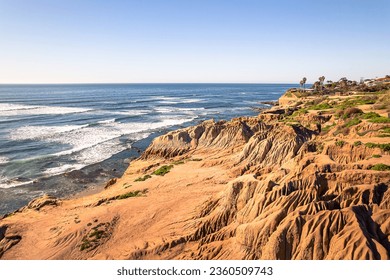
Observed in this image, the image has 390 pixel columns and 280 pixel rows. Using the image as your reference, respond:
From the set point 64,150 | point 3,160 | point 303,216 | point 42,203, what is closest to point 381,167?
point 303,216

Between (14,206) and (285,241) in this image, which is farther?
(14,206)

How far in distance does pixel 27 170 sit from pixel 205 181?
2371cm

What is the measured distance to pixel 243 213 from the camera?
14.0m

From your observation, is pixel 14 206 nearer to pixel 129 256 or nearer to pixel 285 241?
pixel 129 256

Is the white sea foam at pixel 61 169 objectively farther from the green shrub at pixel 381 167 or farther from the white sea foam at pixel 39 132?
the green shrub at pixel 381 167

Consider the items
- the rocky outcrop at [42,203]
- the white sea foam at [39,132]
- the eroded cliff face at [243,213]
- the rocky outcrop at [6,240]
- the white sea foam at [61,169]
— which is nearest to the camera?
the eroded cliff face at [243,213]

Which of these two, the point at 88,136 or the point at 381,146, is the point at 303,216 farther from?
the point at 88,136

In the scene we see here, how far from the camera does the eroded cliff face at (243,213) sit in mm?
10805

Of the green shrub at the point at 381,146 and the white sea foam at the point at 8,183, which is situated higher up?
the green shrub at the point at 381,146

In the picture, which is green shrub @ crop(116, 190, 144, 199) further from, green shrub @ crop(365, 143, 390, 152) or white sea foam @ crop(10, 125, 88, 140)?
white sea foam @ crop(10, 125, 88, 140)

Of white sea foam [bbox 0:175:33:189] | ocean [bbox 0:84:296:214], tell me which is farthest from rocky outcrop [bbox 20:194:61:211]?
white sea foam [bbox 0:175:33:189]

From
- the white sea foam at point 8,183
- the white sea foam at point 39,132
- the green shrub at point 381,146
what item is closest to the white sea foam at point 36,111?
the white sea foam at point 39,132

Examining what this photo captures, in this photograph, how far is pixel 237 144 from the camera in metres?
35.8
